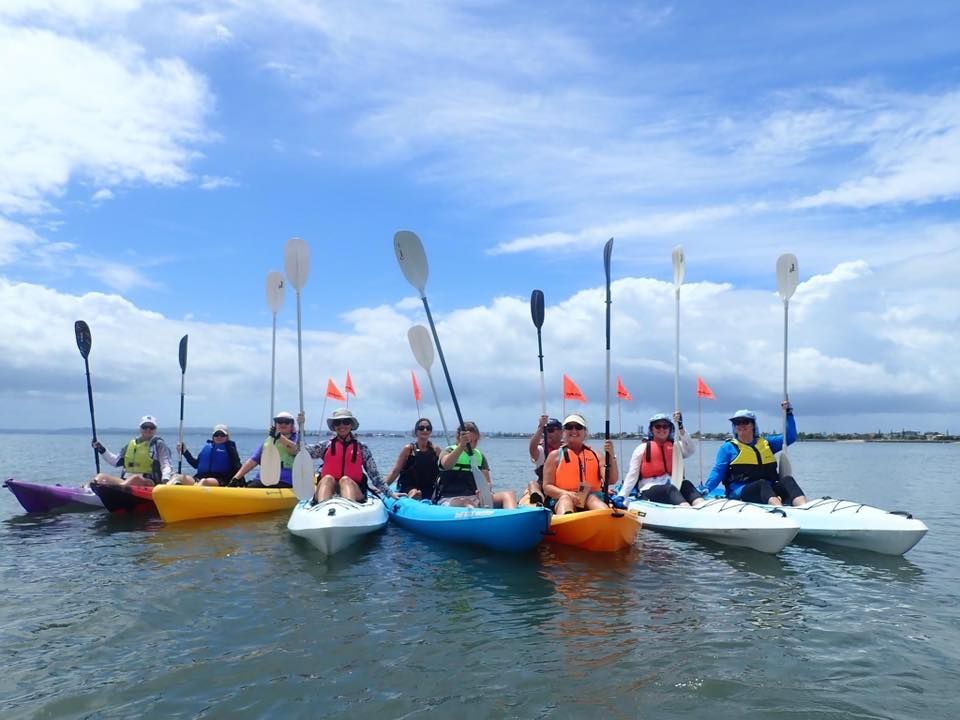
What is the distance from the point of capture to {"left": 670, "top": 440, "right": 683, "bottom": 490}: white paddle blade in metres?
9.84

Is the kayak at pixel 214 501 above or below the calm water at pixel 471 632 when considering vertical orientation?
above

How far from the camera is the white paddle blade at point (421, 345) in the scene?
10398 millimetres

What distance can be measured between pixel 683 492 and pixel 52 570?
8.36 meters

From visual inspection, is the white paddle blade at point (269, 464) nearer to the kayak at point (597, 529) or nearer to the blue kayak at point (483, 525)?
the blue kayak at point (483, 525)

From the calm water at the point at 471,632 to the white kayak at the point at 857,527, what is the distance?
19 cm

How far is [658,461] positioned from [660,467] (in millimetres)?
109

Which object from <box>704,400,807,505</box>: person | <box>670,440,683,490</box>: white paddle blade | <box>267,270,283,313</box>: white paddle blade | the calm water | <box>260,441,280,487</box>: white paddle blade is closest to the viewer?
the calm water

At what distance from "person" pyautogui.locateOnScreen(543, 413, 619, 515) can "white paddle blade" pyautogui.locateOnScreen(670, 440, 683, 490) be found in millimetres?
1731

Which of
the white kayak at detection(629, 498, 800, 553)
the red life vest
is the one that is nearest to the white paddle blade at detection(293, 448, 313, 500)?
the white kayak at detection(629, 498, 800, 553)

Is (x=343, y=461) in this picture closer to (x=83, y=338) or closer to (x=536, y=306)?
(x=536, y=306)

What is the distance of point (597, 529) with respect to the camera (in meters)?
7.67

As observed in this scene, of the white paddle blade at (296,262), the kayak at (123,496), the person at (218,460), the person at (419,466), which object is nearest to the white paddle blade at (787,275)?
the person at (419,466)

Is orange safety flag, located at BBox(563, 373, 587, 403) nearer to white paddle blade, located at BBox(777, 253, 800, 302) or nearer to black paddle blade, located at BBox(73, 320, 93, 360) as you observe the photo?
white paddle blade, located at BBox(777, 253, 800, 302)

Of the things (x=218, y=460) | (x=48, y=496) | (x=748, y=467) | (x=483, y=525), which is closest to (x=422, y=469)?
(x=483, y=525)
